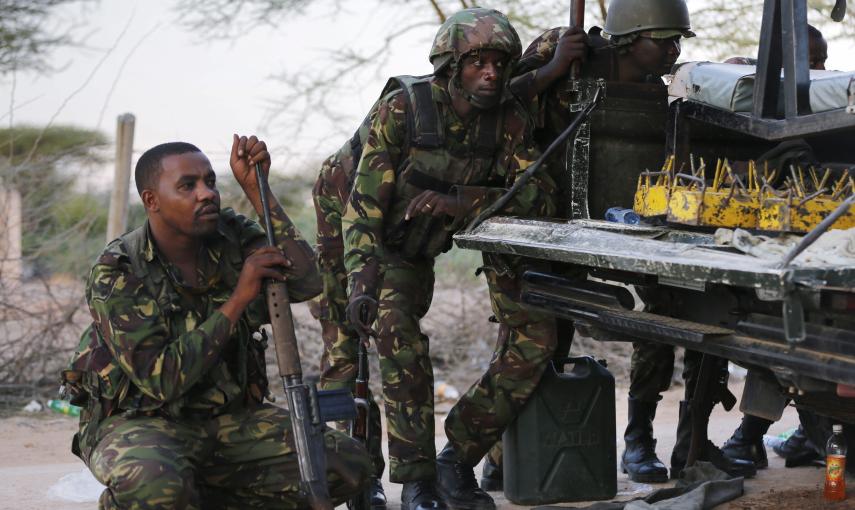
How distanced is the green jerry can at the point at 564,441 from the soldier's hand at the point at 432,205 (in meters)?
0.79

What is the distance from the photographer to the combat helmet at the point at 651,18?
498cm

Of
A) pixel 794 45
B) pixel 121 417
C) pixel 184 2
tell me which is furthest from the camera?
pixel 184 2

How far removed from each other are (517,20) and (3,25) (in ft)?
15.0

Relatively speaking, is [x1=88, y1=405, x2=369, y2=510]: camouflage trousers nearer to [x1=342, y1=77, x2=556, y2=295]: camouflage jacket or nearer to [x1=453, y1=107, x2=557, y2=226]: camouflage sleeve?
[x1=342, y1=77, x2=556, y2=295]: camouflage jacket

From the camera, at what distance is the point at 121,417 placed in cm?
377

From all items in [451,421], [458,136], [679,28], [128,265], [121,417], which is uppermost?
[679,28]

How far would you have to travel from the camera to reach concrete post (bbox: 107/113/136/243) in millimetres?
7621

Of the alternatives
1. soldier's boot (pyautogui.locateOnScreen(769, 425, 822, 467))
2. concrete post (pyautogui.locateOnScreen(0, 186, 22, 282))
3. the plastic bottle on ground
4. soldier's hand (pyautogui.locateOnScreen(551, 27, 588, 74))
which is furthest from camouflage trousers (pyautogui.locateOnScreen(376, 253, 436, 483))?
concrete post (pyautogui.locateOnScreen(0, 186, 22, 282))

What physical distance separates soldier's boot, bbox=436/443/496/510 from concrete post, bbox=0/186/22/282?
396 cm

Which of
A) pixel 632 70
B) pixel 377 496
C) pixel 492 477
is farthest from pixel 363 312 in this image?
pixel 632 70

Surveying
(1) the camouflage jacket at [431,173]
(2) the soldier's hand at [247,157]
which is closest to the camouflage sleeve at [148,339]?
(2) the soldier's hand at [247,157]

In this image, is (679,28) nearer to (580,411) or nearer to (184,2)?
(580,411)

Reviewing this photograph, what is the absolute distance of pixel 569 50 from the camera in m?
5.03

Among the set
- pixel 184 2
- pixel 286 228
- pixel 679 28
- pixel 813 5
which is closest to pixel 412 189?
pixel 286 228
